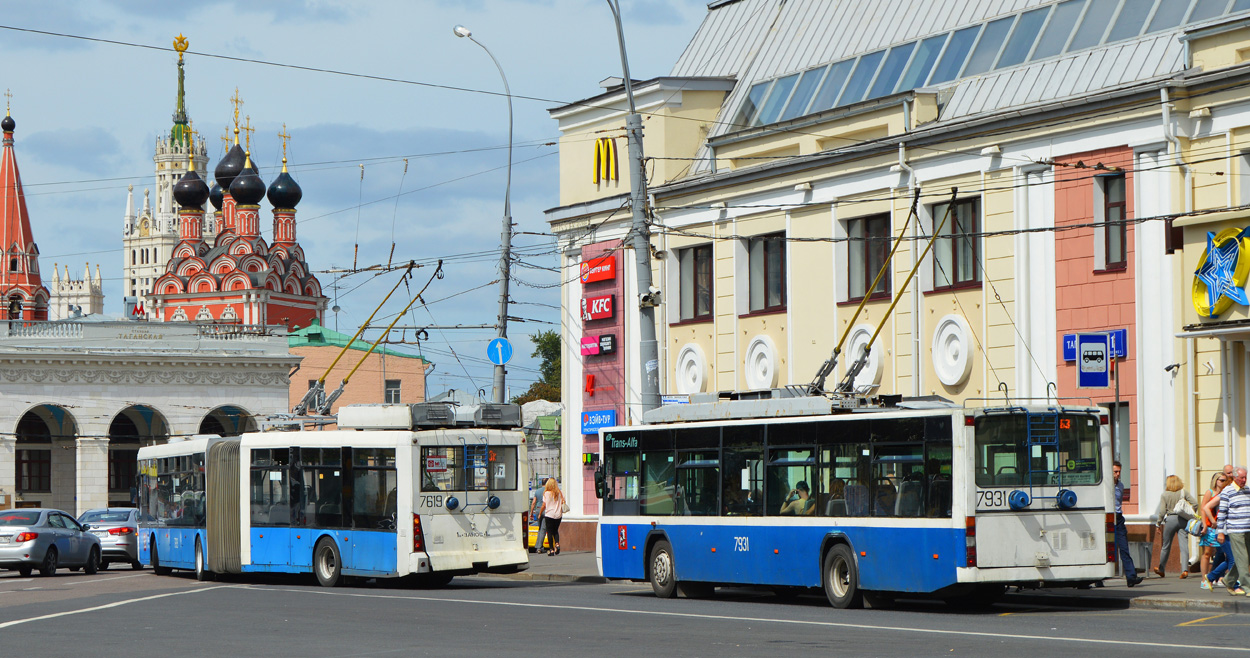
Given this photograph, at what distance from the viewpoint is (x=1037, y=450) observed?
18547 millimetres

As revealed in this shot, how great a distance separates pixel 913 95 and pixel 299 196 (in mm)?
91794

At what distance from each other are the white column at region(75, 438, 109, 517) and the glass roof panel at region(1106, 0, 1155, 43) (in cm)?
5179

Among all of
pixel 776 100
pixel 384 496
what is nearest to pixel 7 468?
pixel 776 100

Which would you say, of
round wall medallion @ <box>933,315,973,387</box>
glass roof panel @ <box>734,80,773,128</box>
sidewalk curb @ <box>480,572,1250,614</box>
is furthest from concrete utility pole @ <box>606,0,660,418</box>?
glass roof panel @ <box>734,80,773,128</box>

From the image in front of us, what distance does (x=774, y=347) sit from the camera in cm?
3194

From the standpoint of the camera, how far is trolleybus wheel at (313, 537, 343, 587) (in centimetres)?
2548

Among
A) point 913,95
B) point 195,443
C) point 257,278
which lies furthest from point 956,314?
point 257,278

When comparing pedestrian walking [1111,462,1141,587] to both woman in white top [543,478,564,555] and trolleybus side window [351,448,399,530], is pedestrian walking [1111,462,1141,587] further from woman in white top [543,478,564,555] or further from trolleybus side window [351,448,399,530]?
woman in white top [543,478,564,555]

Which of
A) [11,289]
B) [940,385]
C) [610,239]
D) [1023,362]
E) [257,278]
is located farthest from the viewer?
[257,278]

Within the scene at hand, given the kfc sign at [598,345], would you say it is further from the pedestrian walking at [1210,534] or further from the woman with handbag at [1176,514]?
the pedestrian walking at [1210,534]

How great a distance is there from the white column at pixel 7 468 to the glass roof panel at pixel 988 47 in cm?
4865

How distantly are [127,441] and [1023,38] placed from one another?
56.2 metres

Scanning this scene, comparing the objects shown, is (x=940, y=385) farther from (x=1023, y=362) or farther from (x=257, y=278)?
(x=257, y=278)

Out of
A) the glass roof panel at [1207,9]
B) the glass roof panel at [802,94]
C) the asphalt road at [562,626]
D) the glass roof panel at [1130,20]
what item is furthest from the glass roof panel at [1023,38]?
the asphalt road at [562,626]
